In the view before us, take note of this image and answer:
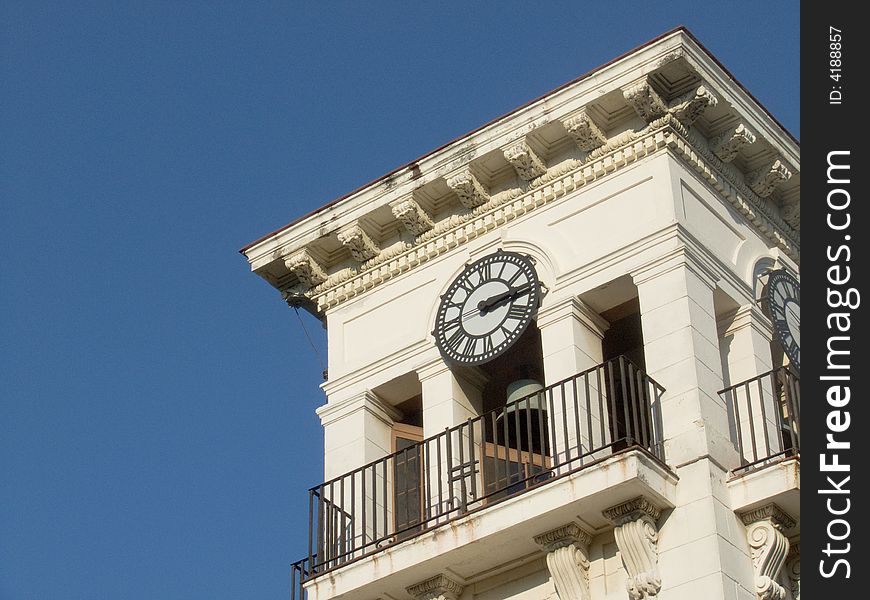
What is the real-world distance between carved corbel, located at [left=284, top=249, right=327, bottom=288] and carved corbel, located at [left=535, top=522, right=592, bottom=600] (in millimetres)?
5684

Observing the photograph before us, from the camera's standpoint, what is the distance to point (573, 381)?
63.2 ft

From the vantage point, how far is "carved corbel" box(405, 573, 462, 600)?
19.2 meters

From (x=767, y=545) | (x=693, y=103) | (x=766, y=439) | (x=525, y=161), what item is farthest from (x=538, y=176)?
(x=767, y=545)

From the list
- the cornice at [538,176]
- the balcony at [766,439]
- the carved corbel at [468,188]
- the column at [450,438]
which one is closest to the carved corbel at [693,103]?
the cornice at [538,176]

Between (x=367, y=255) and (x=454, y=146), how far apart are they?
6.00ft

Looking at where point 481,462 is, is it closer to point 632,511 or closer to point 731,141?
point 632,511

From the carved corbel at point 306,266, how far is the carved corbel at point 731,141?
502 cm

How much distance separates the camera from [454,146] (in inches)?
862

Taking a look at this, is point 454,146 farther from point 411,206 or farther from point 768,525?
point 768,525

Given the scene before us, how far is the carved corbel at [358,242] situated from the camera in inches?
891

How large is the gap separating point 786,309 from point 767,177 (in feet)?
5.45
